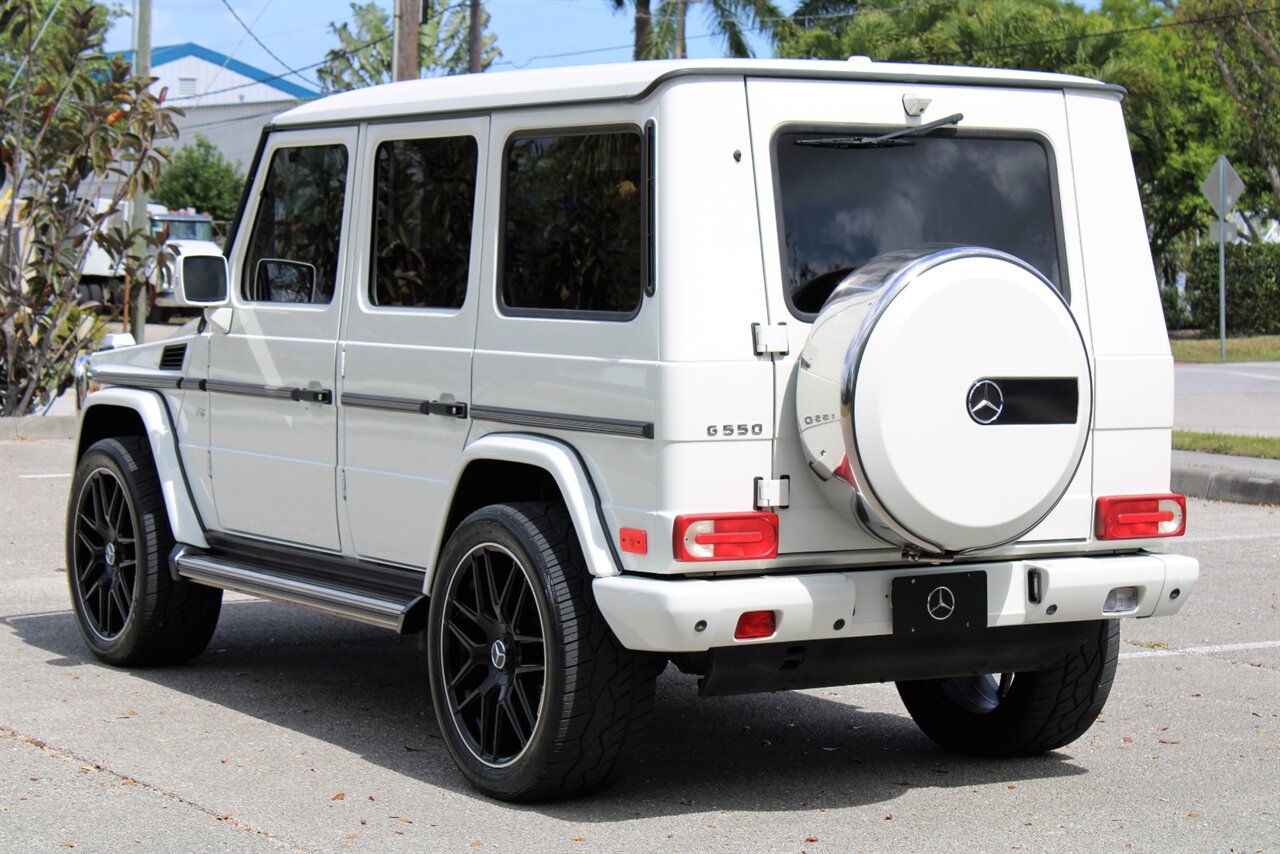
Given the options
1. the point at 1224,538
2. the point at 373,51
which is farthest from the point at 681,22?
the point at 1224,538

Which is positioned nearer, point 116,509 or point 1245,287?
point 116,509

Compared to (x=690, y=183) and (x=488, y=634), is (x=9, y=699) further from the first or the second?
(x=690, y=183)

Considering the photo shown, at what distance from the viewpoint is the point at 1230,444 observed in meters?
16.0

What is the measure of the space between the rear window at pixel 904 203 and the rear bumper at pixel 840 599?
79 centimetres

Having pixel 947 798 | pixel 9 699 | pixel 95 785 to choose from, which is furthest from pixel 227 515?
pixel 947 798

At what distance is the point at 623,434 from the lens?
5.22 m

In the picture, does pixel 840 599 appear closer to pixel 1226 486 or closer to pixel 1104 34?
pixel 1226 486

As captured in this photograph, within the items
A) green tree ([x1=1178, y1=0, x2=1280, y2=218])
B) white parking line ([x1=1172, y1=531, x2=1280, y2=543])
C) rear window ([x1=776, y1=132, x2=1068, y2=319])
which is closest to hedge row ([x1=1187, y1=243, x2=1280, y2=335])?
green tree ([x1=1178, y1=0, x2=1280, y2=218])

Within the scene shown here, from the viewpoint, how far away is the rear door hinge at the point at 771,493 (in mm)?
5207

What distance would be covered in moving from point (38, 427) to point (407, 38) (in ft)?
23.1

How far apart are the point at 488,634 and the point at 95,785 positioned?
1.28 meters

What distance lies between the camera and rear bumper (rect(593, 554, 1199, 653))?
5.04 metres

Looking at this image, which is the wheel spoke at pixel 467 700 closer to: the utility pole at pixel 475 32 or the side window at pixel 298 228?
the side window at pixel 298 228

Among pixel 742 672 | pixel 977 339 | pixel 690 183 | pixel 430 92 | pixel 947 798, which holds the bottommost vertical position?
pixel 947 798
